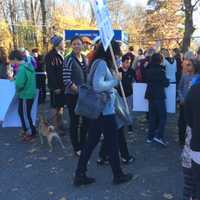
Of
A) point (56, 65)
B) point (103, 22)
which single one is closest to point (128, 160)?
point (103, 22)

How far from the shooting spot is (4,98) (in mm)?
8883

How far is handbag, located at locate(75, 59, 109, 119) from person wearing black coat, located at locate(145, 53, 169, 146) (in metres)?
2.15

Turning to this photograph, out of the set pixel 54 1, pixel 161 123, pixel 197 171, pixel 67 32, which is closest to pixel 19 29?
pixel 54 1

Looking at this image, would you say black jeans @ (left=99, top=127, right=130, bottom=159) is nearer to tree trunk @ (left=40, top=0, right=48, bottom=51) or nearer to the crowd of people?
the crowd of people

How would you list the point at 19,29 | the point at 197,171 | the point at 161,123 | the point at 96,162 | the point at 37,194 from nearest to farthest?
the point at 197,171, the point at 37,194, the point at 96,162, the point at 161,123, the point at 19,29

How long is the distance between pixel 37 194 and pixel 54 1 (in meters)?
37.0

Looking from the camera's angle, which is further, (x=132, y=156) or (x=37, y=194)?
(x=132, y=156)

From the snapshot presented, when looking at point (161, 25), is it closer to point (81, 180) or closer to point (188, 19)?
point (188, 19)

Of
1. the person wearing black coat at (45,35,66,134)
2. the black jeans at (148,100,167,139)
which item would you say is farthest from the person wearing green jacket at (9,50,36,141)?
the black jeans at (148,100,167,139)

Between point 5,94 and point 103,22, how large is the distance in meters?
3.93

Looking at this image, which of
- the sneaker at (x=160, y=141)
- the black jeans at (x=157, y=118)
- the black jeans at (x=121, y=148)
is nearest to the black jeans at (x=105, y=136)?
the black jeans at (x=121, y=148)

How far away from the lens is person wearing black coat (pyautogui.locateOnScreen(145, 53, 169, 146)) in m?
7.26

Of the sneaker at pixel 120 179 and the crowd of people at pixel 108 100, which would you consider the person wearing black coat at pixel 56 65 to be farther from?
the sneaker at pixel 120 179

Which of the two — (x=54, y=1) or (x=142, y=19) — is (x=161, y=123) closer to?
(x=54, y=1)
